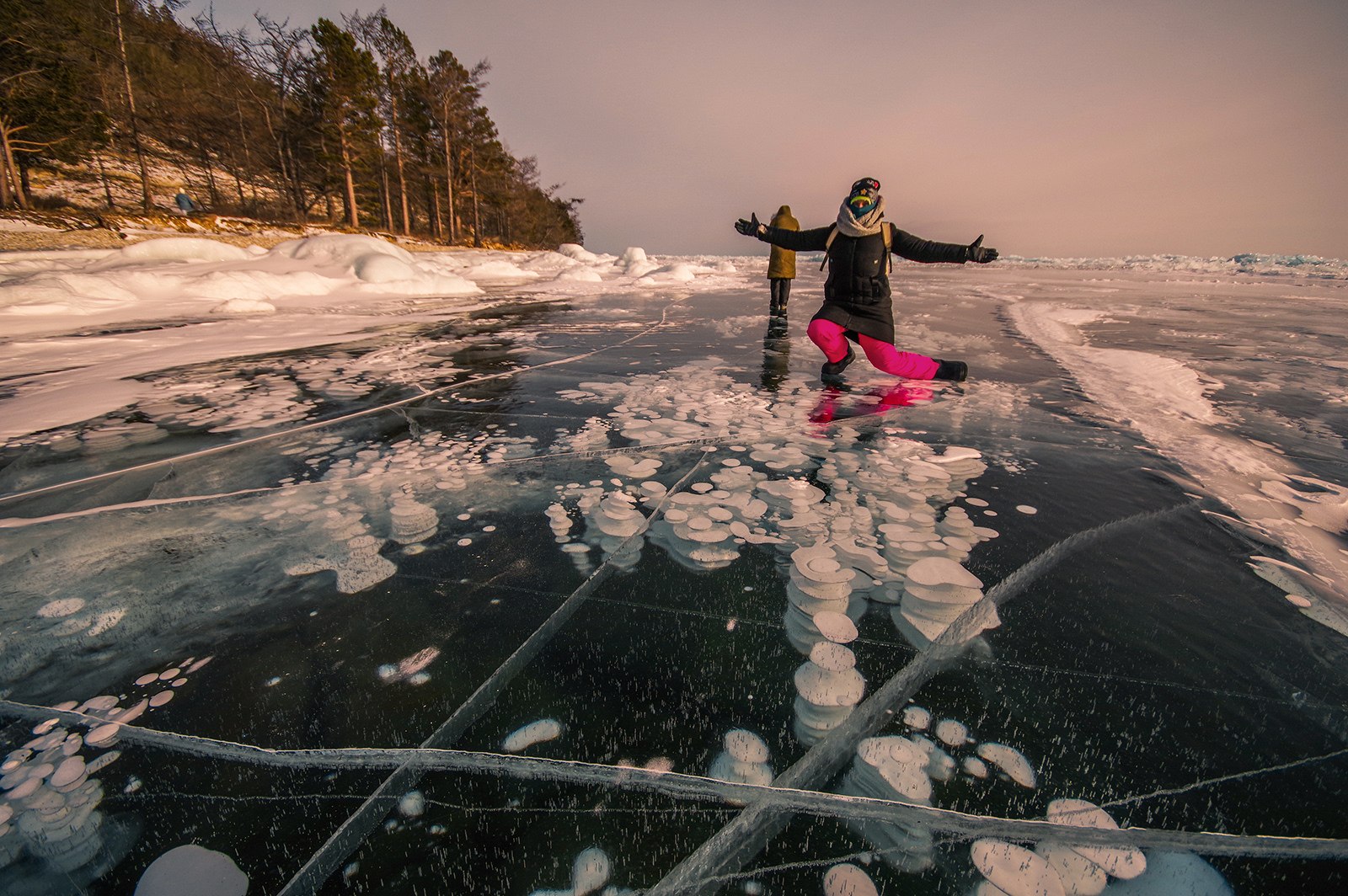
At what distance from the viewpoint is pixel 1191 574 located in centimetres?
157

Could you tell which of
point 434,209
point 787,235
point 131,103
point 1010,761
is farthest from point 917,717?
point 434,209

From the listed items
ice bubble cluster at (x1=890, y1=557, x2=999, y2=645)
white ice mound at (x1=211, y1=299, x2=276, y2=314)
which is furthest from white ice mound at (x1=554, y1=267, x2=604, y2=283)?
ice bubble cluster at (x1=890, y1=557, x2=999, y2=645)

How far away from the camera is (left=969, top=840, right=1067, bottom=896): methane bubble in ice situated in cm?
79

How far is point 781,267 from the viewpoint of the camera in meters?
7.26

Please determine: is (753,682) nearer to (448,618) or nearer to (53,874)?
(448,618)

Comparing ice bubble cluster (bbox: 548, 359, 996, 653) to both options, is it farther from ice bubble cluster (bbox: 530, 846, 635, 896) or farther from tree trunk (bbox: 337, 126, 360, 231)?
tree trunk (bbox: 337, 126, 360, 231)

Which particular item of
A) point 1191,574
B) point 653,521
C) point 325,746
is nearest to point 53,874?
point 325,746

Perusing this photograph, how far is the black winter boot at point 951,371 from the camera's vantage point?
3.55 m

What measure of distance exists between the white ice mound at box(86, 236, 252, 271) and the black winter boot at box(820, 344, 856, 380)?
1313 centimetres

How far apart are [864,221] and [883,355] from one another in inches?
36.6

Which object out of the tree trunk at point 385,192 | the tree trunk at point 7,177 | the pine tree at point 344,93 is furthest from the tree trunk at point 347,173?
the tree trunk at point 7,177

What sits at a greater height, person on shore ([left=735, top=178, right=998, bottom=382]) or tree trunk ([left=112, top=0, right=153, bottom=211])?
tree trunk ([left=112, top=0, right=153, bottom=211])

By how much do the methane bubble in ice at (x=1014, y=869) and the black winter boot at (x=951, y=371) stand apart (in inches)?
128

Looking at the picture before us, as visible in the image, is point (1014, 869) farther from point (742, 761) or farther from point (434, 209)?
point (434, 209)
